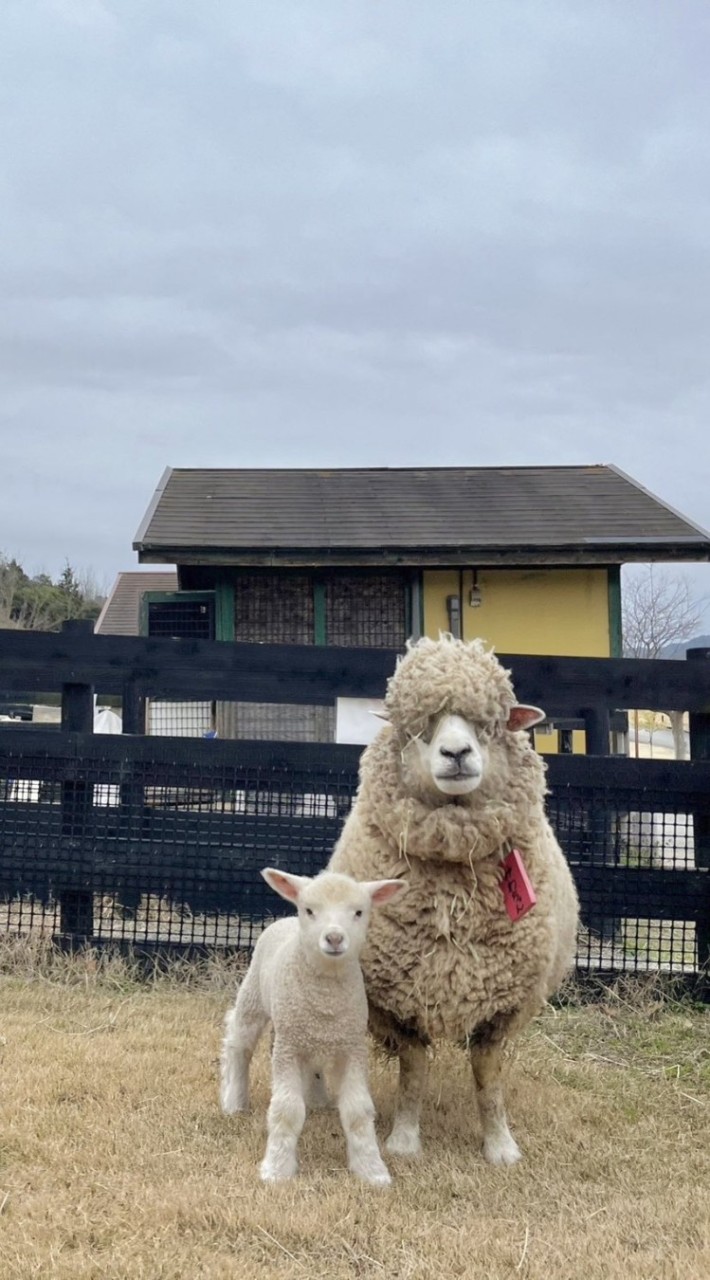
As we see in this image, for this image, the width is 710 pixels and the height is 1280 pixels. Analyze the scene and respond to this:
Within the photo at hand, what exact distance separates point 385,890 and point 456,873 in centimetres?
31

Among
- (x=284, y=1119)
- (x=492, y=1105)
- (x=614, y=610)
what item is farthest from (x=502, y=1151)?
(x=614, y=610)

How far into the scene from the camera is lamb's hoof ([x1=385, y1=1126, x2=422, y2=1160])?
3.72 meters

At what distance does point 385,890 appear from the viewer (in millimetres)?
3715

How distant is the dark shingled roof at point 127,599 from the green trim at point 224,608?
10.5 meters

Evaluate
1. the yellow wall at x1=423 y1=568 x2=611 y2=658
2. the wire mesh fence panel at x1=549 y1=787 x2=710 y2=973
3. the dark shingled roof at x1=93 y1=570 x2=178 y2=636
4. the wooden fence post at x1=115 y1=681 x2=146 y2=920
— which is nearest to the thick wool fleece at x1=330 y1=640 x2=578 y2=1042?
the wire mesh fence panel at x1=549 y1=787 x2=710 y2=973

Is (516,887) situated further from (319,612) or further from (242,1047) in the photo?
(319,612)

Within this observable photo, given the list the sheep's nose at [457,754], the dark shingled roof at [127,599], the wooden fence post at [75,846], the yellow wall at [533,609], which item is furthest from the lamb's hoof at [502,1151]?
the dark shingled roof at [127,599]

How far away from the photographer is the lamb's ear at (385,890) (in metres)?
3.68

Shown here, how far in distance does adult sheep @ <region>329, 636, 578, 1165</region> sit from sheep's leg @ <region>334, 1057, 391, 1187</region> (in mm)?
266

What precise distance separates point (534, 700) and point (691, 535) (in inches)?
294

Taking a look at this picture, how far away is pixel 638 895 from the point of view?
5.61 m

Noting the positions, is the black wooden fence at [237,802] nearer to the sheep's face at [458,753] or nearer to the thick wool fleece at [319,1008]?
the sheep's face at [458,753]

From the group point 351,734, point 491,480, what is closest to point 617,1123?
point 351,734

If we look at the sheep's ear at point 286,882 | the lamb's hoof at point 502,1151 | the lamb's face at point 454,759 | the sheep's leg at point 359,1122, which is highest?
the lamb's face at point 454,759
